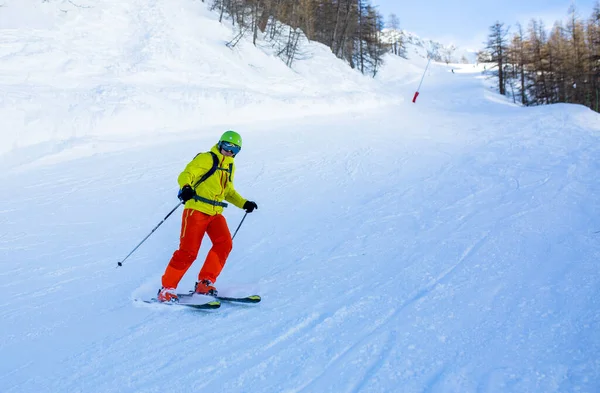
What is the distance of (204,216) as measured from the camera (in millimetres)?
4348

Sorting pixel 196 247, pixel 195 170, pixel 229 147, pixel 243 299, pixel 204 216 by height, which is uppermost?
pixel 229 147

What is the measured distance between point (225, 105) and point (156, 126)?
2976 mm

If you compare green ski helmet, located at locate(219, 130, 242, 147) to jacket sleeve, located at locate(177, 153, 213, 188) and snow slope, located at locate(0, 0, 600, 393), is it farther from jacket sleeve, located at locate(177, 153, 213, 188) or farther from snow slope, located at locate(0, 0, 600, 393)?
snow slope, located at locate(0, 0, 600, 393)

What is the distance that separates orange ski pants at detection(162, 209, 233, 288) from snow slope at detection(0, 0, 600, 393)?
400 millimetres

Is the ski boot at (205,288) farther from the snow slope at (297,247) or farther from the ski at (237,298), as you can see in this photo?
the snow slope at (297,247)

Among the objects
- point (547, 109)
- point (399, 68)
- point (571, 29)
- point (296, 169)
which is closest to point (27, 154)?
point (296, 169)

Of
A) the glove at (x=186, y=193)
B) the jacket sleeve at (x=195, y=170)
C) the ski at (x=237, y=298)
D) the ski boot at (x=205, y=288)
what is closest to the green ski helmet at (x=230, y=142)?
the jacket sleeve at (x=195, y=170)

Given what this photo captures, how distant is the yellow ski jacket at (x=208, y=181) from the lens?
4.22 metres

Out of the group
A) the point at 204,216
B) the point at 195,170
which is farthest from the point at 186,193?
the point at 204,216

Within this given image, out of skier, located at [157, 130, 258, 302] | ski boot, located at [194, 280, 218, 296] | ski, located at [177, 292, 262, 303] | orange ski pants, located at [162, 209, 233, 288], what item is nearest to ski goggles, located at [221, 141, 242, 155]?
skier, located at [157, 130, 258, 302]

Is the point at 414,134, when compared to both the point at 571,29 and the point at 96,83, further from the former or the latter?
the point at 571,29

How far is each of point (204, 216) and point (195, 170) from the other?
19.8 inches

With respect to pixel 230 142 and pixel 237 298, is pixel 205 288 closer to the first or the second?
pixel 237 298

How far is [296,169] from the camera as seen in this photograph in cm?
949
